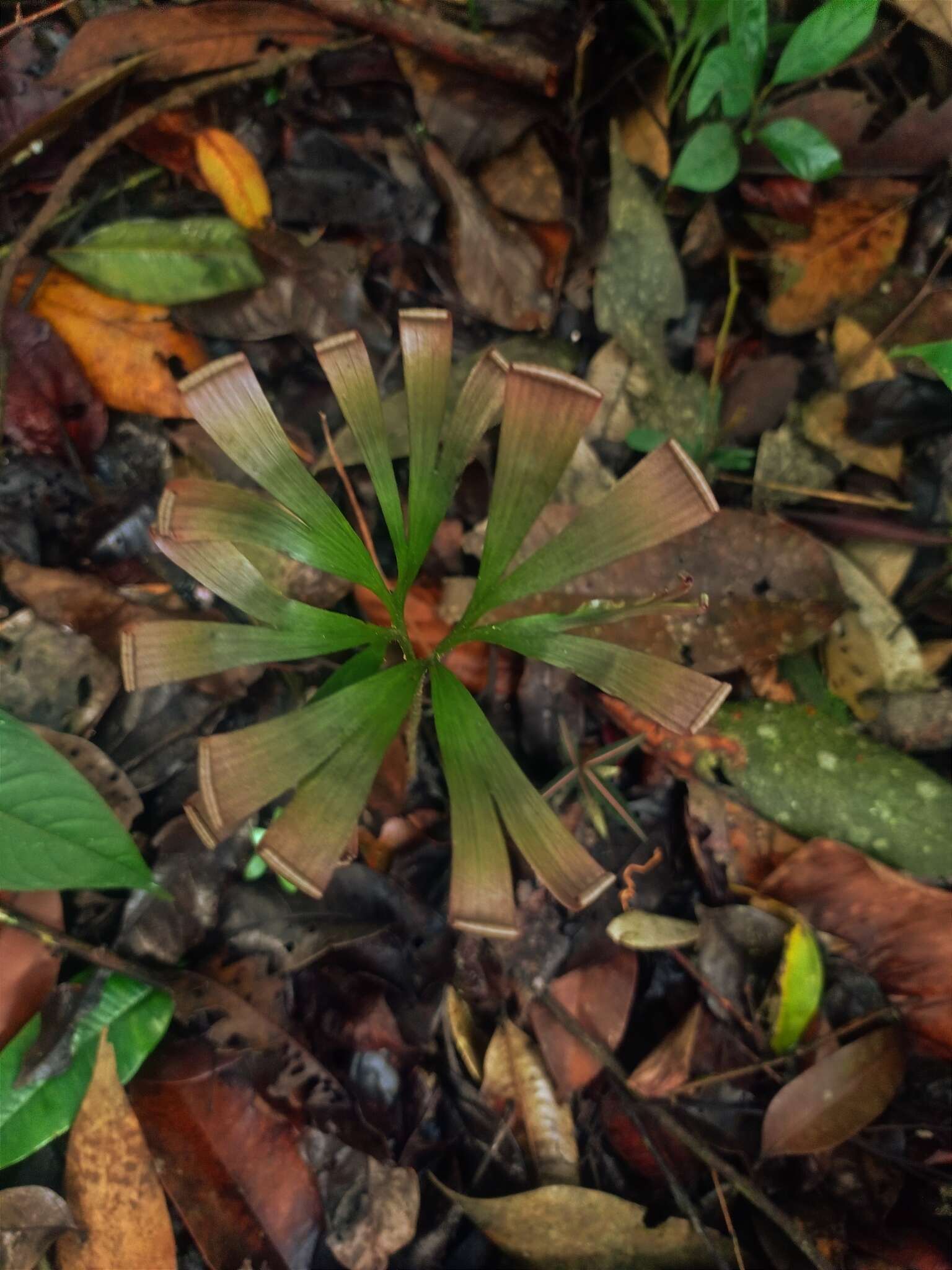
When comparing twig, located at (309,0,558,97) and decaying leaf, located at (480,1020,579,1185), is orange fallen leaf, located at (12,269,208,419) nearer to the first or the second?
twig, located at (309,0,558,97)

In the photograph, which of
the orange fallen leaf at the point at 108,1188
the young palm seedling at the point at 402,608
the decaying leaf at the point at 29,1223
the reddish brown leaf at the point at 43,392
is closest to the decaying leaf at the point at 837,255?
the young palm seedling at the point at 402,608

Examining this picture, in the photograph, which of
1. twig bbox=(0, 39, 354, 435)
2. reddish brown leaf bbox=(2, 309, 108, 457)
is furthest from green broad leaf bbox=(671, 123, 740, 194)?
reddish brown leaf bbox=(2, 309, 108, 457)

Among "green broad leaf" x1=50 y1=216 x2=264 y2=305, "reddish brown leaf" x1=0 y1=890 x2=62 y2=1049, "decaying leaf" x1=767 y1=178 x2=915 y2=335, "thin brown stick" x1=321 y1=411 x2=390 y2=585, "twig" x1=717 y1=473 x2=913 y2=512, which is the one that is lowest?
"reddish brown leaf" x1=0 y1=890 x2=62 y2=1049

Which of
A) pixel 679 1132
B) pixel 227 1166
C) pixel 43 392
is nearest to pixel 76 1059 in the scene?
pixel 227 1166

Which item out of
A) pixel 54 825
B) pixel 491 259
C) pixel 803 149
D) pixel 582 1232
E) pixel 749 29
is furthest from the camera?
pixel 491 259

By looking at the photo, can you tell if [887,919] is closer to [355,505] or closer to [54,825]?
[355,505]

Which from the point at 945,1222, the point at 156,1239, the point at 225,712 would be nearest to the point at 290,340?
the point at 225,712

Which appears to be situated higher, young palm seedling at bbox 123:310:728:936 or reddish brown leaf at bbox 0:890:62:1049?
young palm seedling at bbox 123:310:728:936

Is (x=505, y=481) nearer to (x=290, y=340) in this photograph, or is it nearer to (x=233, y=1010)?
(x=290, y=340)
